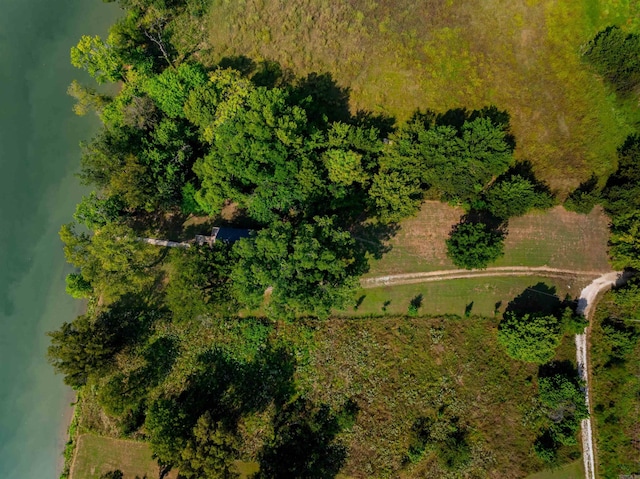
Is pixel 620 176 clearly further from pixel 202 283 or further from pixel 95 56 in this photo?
pixel 95 56

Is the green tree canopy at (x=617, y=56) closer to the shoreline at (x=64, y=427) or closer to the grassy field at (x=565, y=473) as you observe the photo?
the grassy field at (x=565, y=473)

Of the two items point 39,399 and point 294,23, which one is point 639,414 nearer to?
point 294,23

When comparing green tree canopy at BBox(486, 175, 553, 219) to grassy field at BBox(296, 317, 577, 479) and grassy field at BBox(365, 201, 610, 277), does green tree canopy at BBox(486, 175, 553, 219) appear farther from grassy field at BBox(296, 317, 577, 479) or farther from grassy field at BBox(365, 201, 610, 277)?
grassy field at BBox(296, 317, 577, 479)

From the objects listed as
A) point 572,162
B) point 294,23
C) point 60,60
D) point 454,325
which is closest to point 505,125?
point 572,162

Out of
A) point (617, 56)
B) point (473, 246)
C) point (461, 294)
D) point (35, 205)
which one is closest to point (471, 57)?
point (617, 56)

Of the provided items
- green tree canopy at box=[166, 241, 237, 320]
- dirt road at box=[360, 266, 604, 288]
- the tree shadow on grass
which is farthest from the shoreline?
the tree shadow on grass

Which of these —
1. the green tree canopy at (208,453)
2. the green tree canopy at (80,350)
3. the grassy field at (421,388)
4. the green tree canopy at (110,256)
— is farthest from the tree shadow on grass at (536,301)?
the green tree canopy at (80,350)
